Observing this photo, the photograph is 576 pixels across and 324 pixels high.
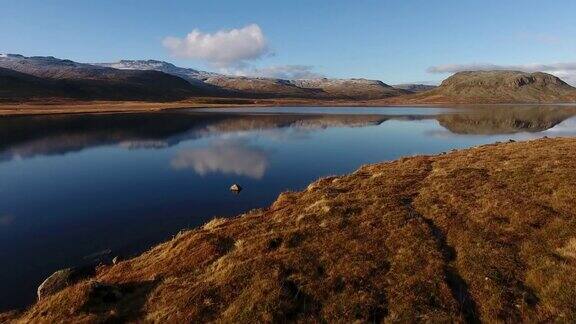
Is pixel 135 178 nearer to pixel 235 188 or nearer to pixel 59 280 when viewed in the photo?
pixel 235 188

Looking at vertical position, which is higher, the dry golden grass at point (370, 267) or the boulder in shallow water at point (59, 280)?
the dry golden grass at point (370, 267)

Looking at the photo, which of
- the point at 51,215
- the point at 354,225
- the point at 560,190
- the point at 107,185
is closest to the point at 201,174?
the point at 107,185

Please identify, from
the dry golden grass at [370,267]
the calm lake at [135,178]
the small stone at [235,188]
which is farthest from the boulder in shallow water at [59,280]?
the small stone at [235,188]

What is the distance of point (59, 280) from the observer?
67.6 ft

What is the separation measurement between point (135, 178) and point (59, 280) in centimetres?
2878

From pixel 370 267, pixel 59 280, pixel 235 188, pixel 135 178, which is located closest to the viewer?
pixel 370 267

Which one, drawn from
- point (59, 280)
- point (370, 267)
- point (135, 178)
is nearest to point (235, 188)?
point (135, 178)

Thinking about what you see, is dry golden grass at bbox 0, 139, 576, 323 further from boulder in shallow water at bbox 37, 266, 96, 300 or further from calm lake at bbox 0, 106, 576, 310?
calm lake at bbox 0, 106, 576, 310

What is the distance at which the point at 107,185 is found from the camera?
148 feet

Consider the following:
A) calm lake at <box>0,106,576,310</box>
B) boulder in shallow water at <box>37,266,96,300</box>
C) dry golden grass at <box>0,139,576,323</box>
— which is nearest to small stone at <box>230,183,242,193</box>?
calm lake at <box>0,106,576,310</box>

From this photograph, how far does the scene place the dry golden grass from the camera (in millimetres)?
13656

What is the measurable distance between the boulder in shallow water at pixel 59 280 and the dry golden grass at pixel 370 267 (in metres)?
1.20

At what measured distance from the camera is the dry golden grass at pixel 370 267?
13.7 metres

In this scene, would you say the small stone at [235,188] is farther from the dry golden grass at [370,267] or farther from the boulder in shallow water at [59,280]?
the boulder in shallow water at [59,280]
